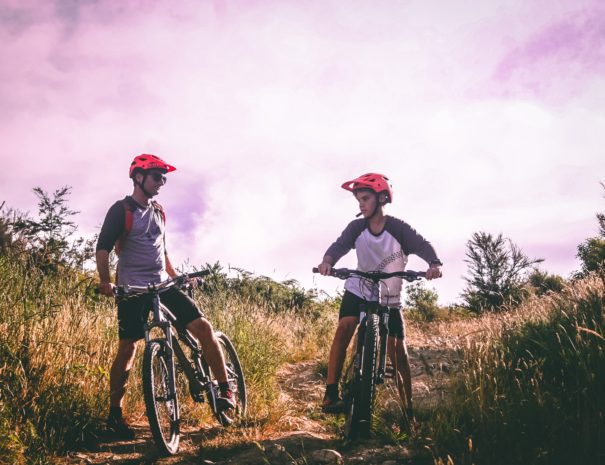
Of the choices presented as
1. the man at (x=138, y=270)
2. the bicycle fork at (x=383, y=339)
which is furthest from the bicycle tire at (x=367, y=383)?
the man at (x=138, y=270)

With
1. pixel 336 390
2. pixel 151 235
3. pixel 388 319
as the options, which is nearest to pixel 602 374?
pixel 388 319

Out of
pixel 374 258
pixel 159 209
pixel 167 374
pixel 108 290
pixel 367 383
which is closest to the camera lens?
pixel 108 290

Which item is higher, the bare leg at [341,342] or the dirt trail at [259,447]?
the bare leg at [341,342]

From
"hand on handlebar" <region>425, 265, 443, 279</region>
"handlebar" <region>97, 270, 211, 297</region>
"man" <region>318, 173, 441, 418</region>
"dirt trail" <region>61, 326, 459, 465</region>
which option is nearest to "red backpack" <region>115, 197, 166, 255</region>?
"handlebar" <region>97, 270, 211, 297</region>

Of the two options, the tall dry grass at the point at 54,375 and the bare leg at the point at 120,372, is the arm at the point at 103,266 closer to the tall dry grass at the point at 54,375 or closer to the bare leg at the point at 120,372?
the tall dry grass at the point at 54,375

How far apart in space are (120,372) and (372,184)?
2.86 m

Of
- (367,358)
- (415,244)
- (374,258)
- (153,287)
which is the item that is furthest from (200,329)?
(415,244)

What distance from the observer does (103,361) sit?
4312 mm

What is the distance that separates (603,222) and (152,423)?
18.4ft

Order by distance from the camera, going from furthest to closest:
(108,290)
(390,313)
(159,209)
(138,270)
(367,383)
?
1. (159,209)
2. (390,313)
3. (138,270)
4. (367,383)
5. (108,290)

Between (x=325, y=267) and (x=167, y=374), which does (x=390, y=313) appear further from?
(x=167, y=374)

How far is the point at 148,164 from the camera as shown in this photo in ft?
13.3

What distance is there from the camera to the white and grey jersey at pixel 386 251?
4.07 m

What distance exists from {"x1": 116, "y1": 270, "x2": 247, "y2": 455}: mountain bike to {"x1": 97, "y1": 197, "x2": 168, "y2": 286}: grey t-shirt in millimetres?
285
